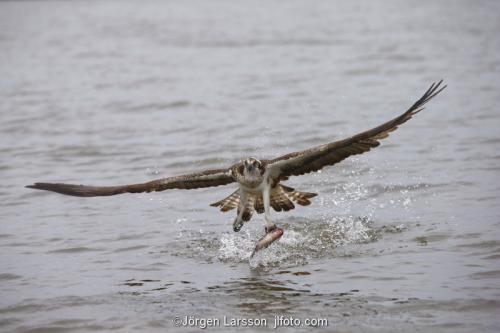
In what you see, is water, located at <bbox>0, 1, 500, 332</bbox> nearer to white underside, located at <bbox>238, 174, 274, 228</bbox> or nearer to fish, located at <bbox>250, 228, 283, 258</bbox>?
fish, located at <bbox>250, 228, 283, 258</bbox>

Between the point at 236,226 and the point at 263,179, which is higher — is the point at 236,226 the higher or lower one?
the lower one

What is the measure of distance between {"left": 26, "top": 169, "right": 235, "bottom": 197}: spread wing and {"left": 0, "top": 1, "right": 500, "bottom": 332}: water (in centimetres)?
80

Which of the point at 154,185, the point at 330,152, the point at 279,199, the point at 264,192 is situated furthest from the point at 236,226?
the point at 330,152

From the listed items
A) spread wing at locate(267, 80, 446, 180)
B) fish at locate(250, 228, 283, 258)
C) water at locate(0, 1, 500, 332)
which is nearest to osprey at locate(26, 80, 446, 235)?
spread wing at locate(267, 80, 446, 180)

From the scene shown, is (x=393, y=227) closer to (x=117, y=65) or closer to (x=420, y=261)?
(x=420, y=261)

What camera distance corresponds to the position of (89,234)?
10727 mm

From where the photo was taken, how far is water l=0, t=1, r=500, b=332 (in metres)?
8.35

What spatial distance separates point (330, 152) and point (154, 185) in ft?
5.87

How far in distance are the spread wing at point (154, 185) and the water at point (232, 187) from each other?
800 millimetres

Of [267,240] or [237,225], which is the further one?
[237,225]

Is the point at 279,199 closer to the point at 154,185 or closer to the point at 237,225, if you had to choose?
the point at 237,225

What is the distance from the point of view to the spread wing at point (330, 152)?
871cm

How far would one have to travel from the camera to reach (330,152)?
915 centimetres

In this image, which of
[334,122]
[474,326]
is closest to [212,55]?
[334,122]
